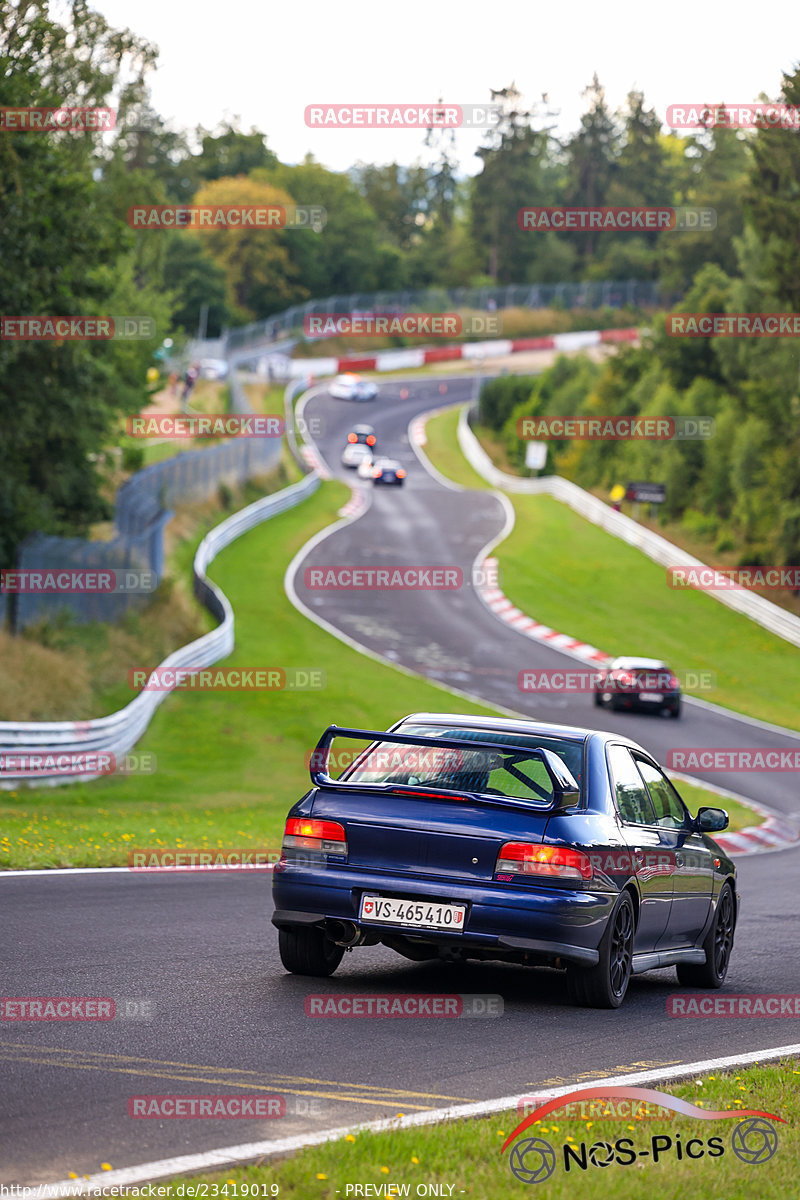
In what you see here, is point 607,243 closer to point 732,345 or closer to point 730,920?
point 732,345

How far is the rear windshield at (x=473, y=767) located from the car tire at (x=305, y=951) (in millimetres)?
911

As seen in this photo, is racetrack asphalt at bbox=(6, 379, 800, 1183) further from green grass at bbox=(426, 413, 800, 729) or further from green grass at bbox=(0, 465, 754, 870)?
green grass at bbox=(426, 413, 800, 729)

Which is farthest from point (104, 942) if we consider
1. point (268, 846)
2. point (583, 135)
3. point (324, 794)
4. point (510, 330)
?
point (583, 135)

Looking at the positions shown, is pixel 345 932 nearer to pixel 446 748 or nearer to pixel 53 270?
pixel 446 748

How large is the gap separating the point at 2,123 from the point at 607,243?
123709 mm
